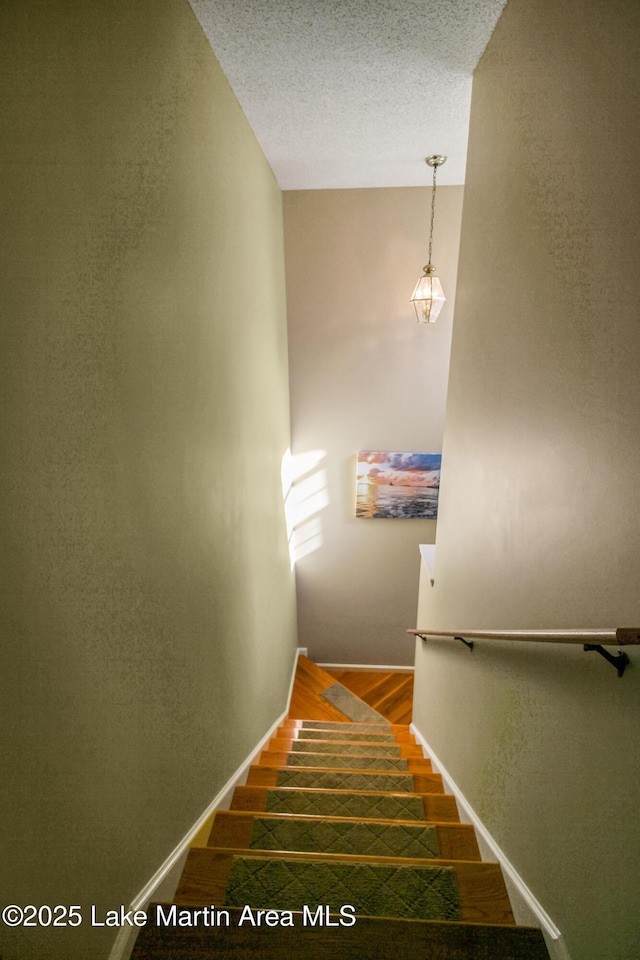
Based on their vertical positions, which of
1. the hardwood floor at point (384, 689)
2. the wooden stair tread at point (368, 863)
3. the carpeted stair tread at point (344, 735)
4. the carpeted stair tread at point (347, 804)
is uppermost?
the wooden stair tread at point (368, 863)

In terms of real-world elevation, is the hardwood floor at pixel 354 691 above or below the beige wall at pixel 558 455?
below

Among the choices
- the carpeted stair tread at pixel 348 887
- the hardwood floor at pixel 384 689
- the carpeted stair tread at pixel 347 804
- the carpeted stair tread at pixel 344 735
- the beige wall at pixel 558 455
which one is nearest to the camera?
the beige wall at pixel 558 455

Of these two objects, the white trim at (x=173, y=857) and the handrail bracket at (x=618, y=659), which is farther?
the white trim at (x=173, y=857)

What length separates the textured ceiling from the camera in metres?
2.50

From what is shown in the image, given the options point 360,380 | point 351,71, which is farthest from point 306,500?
point 351,71

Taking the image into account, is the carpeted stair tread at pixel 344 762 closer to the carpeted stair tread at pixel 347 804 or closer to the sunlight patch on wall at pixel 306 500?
the carpeted stair tread at pixel 347 804

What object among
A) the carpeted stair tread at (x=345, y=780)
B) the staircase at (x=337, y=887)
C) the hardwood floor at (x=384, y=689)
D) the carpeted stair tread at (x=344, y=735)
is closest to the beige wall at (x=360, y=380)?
the hardwood floor at (x=384, y=689)

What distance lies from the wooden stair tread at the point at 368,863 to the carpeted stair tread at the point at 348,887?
0.09 feet

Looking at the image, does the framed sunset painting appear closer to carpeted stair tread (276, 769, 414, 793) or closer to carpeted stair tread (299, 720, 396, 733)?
carpeted stair tread (299, 720, 396, 733)

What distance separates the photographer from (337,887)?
1947 mm

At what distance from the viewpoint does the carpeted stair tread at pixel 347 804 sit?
8.66ft

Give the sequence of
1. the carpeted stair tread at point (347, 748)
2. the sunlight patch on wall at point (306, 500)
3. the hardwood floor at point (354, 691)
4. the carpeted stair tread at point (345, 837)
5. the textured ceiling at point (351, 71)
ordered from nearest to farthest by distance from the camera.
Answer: the carpeted stair tread at point (345, 837), the textured ceiling at point (351, 71), the carpeted stair tread at point (347, 748), the hardwood floor at point (354, 691), the sunlight patch on wall at point (306, 500)

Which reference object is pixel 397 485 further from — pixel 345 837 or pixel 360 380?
pixel 345 837

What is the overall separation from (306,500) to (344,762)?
315 centimetres
